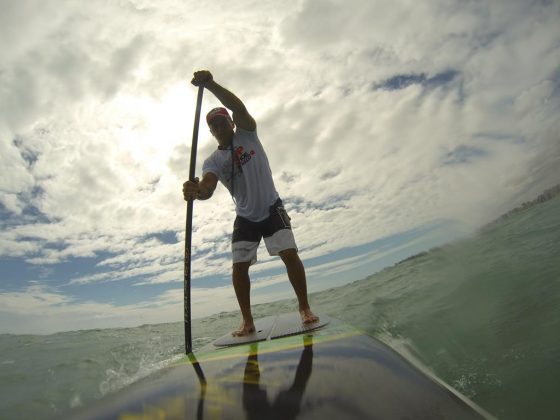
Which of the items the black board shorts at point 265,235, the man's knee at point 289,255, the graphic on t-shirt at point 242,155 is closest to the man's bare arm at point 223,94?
Result: the graphic on t-shirt at point 242,155

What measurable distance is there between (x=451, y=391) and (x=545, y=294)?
285 cm

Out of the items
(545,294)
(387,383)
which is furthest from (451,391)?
(545,294)

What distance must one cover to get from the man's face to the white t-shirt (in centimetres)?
12

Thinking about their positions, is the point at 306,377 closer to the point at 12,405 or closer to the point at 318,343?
the point at 318,343

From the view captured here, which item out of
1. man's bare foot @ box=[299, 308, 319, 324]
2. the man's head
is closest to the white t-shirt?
the man's head

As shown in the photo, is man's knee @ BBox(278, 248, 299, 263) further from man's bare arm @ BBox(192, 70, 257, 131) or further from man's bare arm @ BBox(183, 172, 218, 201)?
man's bare arm @ BBox(192, 70, 257, 131)

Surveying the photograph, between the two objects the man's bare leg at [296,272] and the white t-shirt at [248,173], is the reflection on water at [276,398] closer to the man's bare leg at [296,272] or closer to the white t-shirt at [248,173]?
the man's bare leg at [296,272]

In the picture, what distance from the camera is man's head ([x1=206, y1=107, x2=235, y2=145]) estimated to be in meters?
3.71

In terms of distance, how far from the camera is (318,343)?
76.5 inches

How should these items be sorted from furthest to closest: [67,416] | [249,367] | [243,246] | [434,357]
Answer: [243,246] → [434,357] → [249,367] → [67,416]

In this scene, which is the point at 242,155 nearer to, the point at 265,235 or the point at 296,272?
the point at 265,235

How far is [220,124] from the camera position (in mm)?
3711

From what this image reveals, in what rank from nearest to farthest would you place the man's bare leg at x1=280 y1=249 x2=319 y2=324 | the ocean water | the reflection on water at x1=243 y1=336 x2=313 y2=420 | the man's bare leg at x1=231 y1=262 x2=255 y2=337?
the reflection on water at x1=243 y1=336 x2=313 y2=420 < the ocean water < the man's bare leg at x1=280 y1=249 x2=319 y2=324 < the man's bare leg at x1=231 y1=262 x2=255 y2=337

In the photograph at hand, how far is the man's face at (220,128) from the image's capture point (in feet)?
12.2
